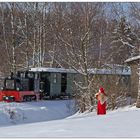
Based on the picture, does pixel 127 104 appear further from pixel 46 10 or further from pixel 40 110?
pixel 46 10

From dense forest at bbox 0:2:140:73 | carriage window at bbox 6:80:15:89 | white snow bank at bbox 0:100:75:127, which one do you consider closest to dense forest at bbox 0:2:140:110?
A: dense forest at bbox 0:2:140:73

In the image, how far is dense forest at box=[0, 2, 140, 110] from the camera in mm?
24062

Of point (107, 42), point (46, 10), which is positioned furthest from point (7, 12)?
point (107, 42)

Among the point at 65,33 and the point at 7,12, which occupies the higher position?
the point at 7,12

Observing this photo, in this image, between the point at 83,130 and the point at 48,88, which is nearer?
the point at 83,130

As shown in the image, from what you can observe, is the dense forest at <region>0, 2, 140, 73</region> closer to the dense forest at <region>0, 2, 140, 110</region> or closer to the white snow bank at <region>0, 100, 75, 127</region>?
the dense forest at <region>0, 2, 140, 110</region>

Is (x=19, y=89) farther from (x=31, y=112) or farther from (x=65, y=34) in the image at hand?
(x=65, y=34)

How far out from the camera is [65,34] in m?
25.2

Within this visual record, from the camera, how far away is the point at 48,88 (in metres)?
34.4

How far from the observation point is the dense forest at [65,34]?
24062 millimetres

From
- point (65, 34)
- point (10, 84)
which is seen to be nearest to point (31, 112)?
point (65, 34)

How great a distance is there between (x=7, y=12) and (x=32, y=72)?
11.4m

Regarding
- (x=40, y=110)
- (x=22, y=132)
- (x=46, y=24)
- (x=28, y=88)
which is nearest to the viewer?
(x=22, y=132)

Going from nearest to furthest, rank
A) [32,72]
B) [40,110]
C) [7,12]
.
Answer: [40,110] → [32,72] → [7,12]
